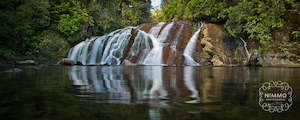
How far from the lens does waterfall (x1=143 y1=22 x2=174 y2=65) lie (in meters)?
10.6

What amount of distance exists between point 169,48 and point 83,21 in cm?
710

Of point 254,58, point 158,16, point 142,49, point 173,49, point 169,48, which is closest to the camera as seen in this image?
point 254,58

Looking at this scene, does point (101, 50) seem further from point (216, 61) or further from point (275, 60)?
point (275, 60)

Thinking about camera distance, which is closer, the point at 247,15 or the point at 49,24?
the point at 247,15

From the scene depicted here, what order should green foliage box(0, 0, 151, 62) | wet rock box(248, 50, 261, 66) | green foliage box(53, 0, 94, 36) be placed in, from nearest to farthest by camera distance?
green foliage box(0, 0, 151, 62) < wet rock box(248, 50, 261, 66) < green foliage box(53, 0, 94, 36)

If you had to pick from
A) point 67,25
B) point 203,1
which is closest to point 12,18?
point 67,25

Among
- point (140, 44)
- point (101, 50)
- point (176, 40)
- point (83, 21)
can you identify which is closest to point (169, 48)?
point (176, 40)

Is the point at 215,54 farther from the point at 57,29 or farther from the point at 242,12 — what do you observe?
the point at 57,29

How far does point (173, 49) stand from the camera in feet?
36.7

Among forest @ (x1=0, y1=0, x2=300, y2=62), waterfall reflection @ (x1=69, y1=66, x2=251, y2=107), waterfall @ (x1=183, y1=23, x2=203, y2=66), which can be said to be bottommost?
waterfall reflection @ (x1=69, y1=66, x2=251, y2=107)

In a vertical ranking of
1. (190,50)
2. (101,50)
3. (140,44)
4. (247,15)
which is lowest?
(190,50)

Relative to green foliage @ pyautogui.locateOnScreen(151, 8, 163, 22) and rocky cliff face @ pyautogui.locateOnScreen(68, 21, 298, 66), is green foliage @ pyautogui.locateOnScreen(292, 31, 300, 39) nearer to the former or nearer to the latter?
rocky cliff face @ pyautogui.locateOnScreen(68, 21, 298, 66)

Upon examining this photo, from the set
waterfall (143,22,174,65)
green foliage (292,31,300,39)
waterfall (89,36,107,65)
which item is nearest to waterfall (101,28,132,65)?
waterfall (89,36,107,65)

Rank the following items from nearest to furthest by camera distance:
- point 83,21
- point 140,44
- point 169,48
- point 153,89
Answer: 1. point 153,89
2. point 169,48
3. point 140,44
4. point 83,21
